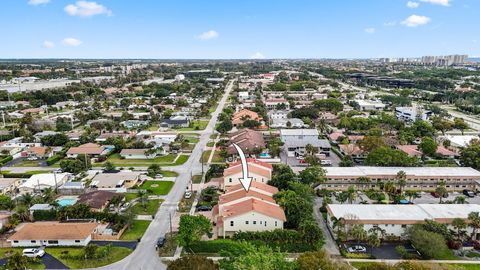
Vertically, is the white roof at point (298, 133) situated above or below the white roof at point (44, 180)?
above

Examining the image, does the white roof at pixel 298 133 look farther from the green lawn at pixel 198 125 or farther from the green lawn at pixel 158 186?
the green lawn at pixel 158 186

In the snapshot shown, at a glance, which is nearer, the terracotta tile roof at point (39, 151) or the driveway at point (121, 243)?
the driveway at point (121, 243)

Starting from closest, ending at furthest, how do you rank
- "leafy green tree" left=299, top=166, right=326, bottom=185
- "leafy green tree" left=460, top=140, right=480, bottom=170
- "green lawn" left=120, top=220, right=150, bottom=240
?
"green lawn" left=120, top=220, right=150, bottom=240 < "leafy green tree" left=299, top=166, right=326, bottom=185 < "leafy green tree" left=460, top=140, right=480, bottom=170

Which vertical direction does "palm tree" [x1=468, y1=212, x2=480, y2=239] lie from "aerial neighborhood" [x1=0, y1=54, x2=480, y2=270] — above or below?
above

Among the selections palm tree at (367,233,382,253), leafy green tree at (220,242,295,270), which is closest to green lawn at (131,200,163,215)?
leafy green tree at (220,242,295,270)

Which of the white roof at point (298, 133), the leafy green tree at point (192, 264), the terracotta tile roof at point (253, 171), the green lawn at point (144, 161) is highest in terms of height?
the leafy green tree at point (192, 264)

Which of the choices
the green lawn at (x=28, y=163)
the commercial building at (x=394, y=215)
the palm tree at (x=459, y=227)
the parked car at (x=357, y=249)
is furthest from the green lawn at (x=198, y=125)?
the palm tree at (x=459, y=227)

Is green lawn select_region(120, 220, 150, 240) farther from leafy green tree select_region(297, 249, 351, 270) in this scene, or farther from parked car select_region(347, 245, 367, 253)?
parked car select_region(347, 245, 367, 253)
